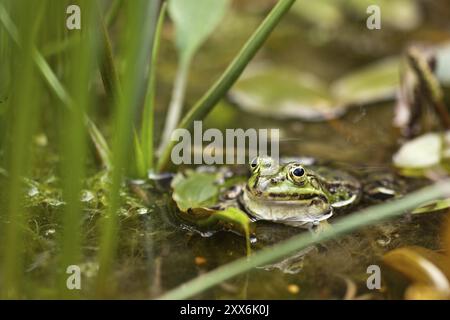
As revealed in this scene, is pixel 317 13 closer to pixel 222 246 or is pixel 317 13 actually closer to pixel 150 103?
pixel 150 103

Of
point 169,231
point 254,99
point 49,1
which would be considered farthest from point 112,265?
point 254,99

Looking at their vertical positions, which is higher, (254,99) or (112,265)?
(254,99)

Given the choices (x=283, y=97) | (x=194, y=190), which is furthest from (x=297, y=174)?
(x=283, y=97)

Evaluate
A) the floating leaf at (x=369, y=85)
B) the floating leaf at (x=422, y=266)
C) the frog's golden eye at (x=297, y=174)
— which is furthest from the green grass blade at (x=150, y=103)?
the floating leaf at (x=369, y=85)

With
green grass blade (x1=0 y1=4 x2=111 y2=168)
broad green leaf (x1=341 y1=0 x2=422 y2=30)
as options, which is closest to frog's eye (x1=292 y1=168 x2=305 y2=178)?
green grass blade (x1=0 y1=4 x2=111 y2=168)

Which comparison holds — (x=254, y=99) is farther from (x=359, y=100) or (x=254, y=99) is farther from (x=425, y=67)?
(x=425, y=67)
